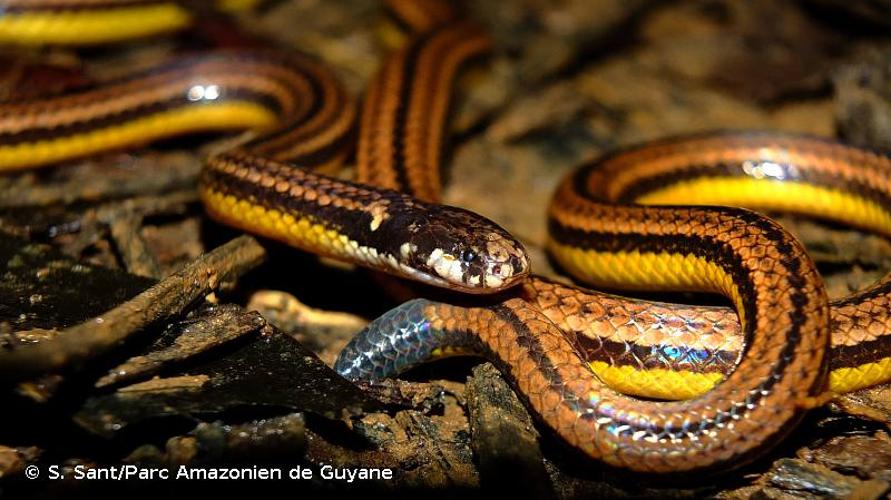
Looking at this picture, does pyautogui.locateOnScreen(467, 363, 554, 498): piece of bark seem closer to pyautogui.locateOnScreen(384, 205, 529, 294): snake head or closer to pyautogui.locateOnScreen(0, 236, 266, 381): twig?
pyautogui.locateOnScreen(384, 205, 529, 294): snake head

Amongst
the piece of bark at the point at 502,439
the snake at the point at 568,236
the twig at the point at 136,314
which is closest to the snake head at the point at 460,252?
the snake at the point at 568,236

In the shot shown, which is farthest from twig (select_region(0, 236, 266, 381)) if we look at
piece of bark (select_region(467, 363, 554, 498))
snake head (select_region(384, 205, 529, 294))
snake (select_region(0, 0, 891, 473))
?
piece of bark (select_region(467, 363, 554, 498))

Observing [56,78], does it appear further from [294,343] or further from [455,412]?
[455,412]

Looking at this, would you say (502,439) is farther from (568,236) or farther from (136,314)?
(568,236)

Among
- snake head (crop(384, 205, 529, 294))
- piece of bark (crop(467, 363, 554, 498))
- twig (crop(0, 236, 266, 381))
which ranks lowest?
piece of bark (crop(467, 363, 554, 498))

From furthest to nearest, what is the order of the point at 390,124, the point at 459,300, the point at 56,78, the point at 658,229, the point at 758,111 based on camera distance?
the point at 758,111, the point at 56,78, the point at 390,124, the point at 658,229, the point at 459,300

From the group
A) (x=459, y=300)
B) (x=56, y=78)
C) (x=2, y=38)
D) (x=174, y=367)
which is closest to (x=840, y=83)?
(x=459, y=300)
